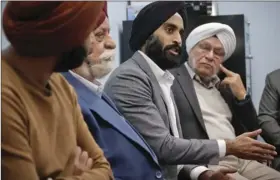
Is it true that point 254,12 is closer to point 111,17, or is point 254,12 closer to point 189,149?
point 111,17

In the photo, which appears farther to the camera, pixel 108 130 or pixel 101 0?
pixel 108 130

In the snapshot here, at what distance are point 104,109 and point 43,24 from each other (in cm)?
48

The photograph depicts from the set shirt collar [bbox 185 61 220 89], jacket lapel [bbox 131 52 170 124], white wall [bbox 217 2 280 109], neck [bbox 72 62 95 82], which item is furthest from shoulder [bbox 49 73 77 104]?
white wall [bbox 217 2 280 109]

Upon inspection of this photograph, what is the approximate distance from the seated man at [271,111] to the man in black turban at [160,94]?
1.69 feet

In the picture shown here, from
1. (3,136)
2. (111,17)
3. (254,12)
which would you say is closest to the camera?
(3,136)

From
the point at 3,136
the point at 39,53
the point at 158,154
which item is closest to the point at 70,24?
the point at 39,53

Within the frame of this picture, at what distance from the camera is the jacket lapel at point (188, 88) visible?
192 cm

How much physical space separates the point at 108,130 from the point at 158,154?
321 millimetres

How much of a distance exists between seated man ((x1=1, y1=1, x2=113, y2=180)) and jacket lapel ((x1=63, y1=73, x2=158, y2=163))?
29 cm

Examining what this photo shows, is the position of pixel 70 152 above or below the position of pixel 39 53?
below

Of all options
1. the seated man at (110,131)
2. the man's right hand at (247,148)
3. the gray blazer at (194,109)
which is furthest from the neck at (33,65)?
the gray blazer at (194,109)

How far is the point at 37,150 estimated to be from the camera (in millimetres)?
908

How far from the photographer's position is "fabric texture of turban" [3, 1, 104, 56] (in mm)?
907

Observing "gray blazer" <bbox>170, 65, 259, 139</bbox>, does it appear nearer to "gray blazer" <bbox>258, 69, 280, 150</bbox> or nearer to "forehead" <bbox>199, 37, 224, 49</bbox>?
"gray blazer" <bbox>258, 69, 280, 150</bbox>
